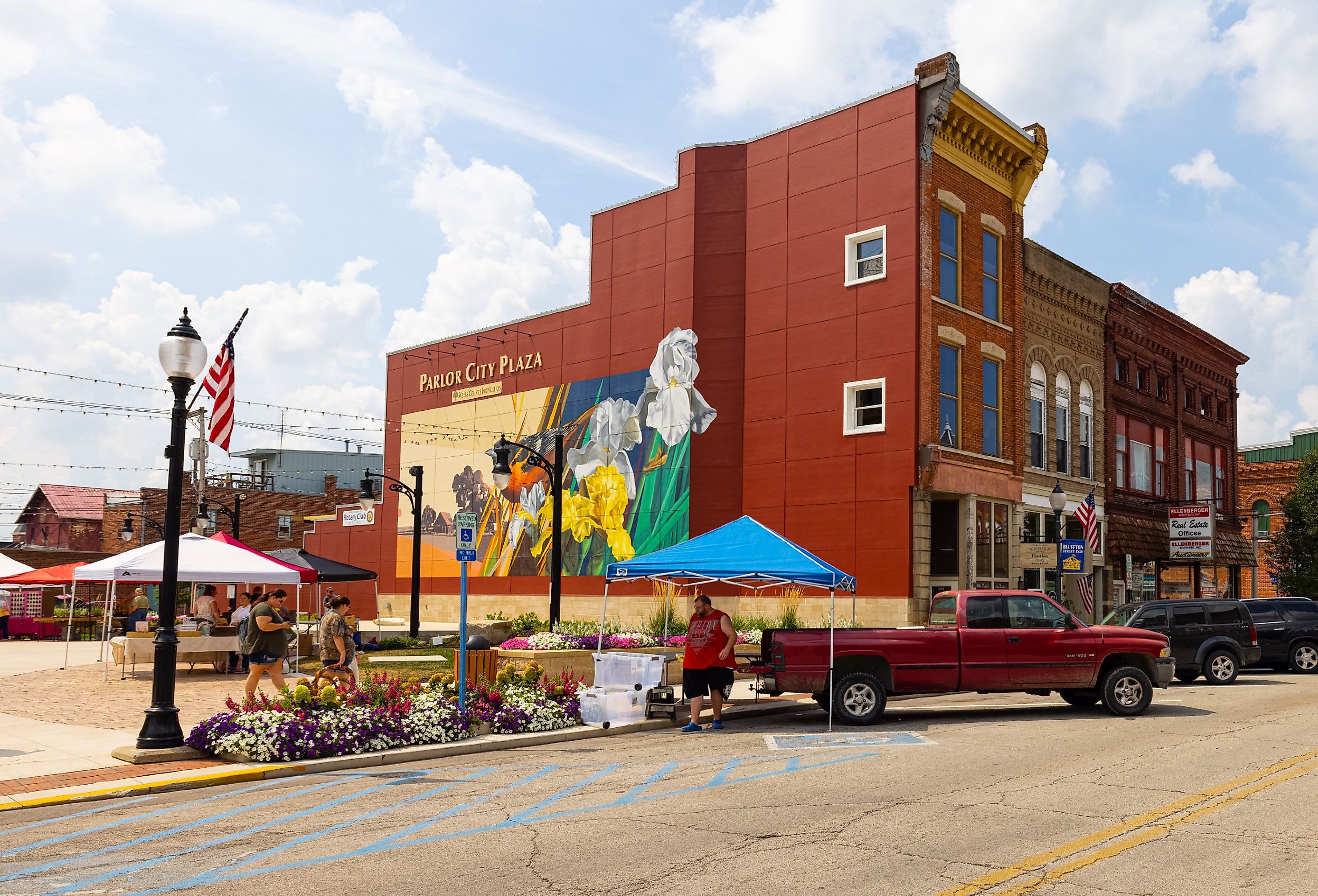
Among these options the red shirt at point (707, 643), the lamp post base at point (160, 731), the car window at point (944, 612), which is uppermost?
the car window at point (944, 612)

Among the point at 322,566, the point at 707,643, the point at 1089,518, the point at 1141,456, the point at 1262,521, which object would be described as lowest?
the point at 707,643

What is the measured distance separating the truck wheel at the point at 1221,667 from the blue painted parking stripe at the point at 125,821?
60.0 ft

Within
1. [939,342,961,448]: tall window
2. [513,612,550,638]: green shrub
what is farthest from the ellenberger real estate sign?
[513,612,550,638]: green shrub

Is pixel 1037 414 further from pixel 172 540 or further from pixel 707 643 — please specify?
pixel 172 540

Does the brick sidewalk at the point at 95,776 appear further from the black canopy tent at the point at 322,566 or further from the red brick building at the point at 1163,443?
the red brick building at the point at 1163,443

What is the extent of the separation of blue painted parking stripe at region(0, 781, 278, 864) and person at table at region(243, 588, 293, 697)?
15.5 ft

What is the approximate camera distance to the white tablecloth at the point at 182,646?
21.7 metres

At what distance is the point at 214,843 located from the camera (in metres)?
8.09

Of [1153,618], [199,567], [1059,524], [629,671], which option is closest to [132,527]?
[199,567]

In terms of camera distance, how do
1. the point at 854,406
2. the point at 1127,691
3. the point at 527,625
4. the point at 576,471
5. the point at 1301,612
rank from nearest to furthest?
the point at 1127,691, the point at 1301,612, the point at 854,406, the point at 527,625, the point at 576,471

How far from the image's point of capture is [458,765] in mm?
12086

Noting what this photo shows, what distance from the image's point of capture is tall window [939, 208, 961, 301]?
99.5ft

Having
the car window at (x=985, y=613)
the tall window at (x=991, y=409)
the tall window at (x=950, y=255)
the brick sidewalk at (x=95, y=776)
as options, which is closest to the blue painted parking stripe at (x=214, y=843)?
the brick sidewalk at (x=95, y=776)

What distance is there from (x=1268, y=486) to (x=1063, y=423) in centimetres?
3249
